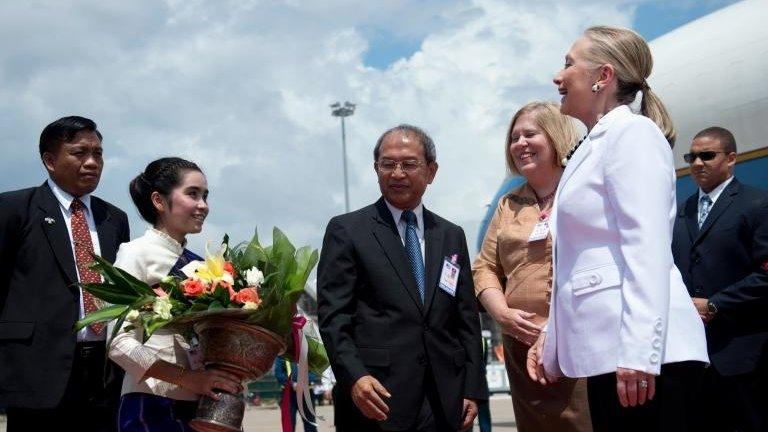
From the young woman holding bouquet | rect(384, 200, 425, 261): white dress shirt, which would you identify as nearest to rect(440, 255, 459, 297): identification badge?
rect(384, 200, 425, 261): white dress shirt

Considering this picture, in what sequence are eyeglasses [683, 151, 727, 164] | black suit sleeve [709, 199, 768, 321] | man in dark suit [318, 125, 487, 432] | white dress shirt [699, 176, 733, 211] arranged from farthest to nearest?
1. eyeglasses [683, 151, 727, 164]
2. white dress shirt [699, 176, 733, 211]
3. black suit sleeve [709, 199, 768, 321]
4. man in dark suit [318, 125, 487, 432]

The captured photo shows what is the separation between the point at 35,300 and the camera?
426 centimetres

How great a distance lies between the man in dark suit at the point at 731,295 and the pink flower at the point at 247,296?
257cm

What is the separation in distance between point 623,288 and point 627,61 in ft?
2.71

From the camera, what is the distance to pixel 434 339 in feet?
13.0

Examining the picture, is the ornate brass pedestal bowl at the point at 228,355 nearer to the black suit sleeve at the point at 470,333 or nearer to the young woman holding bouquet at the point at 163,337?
the young woman holding bouquet at the point at 163,337

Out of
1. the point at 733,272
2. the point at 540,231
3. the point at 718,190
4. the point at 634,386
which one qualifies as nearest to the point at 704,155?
the point at 718,190

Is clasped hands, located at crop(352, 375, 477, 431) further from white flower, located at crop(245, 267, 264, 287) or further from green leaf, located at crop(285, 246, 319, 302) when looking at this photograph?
white flower, located at crop(245, 267, 264, 287)

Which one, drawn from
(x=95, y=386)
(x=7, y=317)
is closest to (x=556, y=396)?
(x=95, y=386)

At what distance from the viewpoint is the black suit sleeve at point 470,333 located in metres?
4.08

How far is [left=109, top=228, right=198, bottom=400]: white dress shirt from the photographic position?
149 inches

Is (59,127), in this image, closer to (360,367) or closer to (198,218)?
(198,218)

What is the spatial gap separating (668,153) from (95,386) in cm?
266

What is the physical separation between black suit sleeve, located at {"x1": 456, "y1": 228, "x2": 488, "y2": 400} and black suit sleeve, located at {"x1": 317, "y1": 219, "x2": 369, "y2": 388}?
1.56 ft
